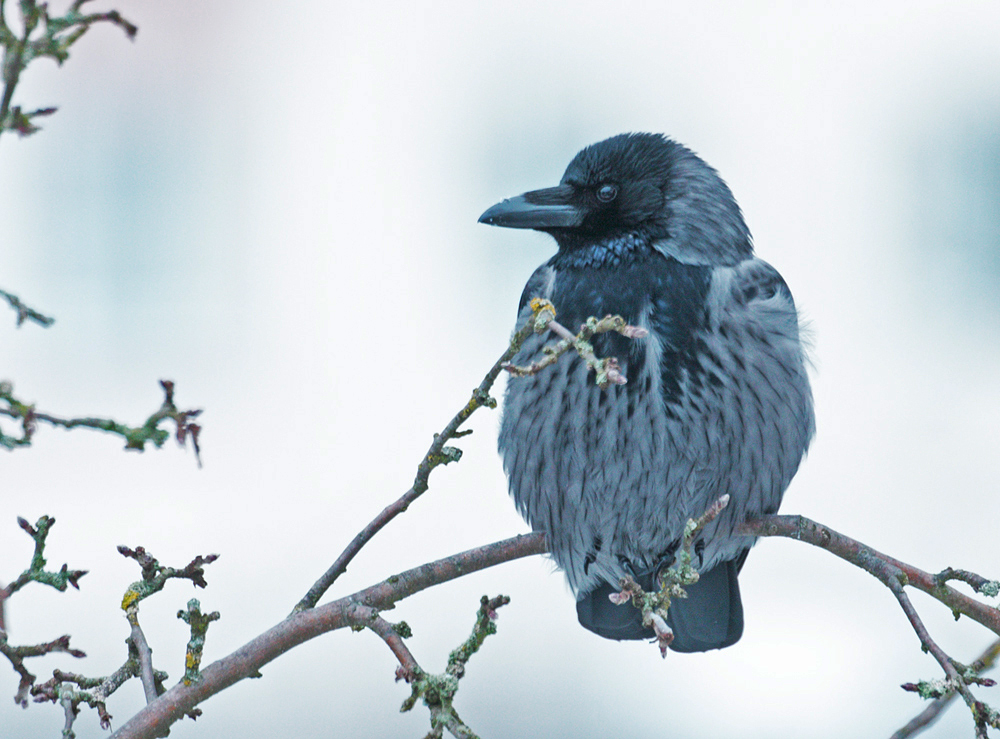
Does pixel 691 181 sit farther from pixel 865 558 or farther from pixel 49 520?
pixel 49 520

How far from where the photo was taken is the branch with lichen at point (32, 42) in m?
1.20

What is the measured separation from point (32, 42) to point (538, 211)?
6.97ft

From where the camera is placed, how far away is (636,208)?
11.0ft

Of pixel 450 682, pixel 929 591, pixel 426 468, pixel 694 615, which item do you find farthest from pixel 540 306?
pixel 694 615

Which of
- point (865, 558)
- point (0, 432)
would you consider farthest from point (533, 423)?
point (0, 432)

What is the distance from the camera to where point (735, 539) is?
3412 millimetres

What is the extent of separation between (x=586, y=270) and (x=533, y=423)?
1.56 ft

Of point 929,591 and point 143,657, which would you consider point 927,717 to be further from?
point 143,657

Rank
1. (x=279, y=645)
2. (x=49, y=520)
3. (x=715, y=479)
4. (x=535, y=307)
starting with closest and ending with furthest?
(x=49, y=520), (x=535, y=307), (x=279, y=645), (x=715, y=479)

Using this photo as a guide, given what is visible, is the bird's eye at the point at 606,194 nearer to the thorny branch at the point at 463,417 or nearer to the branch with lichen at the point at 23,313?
the thorny branch at the point at 463,417

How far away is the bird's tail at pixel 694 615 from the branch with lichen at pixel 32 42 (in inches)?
105

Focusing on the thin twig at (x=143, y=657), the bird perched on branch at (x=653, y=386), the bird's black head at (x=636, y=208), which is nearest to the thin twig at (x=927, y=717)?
the bird perched on branch at (x=653, y=386)

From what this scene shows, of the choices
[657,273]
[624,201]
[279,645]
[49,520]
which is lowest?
[279,645]

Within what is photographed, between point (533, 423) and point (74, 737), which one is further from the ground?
point (533, 423)
